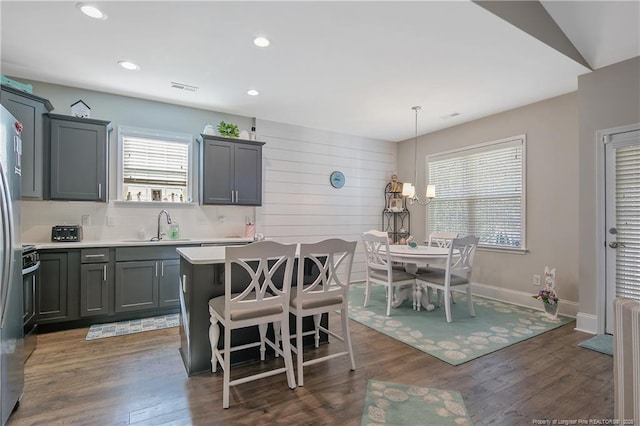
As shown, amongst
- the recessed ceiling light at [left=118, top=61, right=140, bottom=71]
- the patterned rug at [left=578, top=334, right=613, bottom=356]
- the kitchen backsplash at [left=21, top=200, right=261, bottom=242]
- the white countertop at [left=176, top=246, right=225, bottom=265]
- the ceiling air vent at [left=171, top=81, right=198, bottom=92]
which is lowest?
the patterned rug at [left=578, top=334, right=613, bottom=356]

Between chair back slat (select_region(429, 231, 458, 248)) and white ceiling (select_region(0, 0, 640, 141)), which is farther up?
white ceiling (select_region(0, 0, 640, 141))

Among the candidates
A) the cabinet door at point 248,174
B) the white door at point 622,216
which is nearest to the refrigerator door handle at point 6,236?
the cabinet door at point 248,174

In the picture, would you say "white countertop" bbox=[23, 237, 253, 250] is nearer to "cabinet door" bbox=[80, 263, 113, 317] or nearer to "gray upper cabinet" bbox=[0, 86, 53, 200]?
"cabinet door" bbox=[80, 263, 113, 317]

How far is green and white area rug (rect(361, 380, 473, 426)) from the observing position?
1864 millimetres

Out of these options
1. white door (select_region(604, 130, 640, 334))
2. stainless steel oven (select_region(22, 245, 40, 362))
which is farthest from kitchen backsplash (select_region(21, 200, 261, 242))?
white door (select_region(604, 130, 640, 334))

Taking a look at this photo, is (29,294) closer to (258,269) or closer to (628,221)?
(258,269)

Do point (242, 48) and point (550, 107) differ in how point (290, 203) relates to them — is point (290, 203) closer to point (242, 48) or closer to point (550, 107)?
point (242, 48)

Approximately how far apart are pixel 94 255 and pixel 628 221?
561cm

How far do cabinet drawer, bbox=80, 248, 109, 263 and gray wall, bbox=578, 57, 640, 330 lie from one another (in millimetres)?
5249

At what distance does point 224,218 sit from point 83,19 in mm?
2831

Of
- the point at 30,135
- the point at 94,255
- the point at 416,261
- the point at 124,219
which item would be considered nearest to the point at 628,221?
the point at 416,261

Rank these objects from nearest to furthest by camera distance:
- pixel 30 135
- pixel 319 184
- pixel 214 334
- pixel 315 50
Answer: pixel 214 334, pixel 315 50, pixel 30 135, pixel 319 184

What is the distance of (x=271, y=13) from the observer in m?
2.38

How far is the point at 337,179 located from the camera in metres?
5.75
